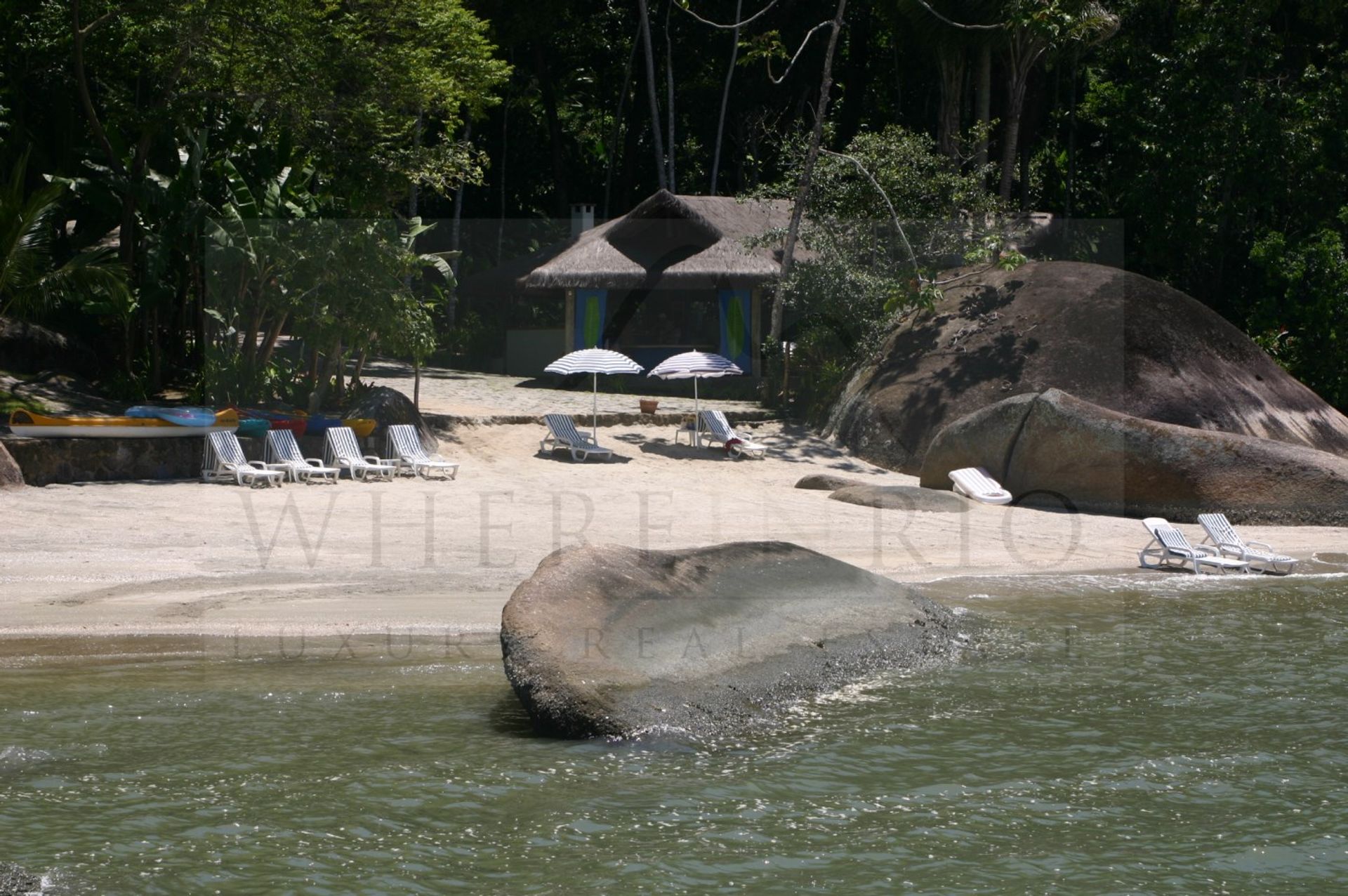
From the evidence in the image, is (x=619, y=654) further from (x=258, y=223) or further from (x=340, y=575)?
(x=258, y=223)

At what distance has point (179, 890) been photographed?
703cm

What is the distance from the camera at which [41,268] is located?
1988cm

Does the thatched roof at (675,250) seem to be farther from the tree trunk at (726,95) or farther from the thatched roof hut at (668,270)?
the tree trunk at (726,95)

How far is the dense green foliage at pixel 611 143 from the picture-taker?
20.9 m

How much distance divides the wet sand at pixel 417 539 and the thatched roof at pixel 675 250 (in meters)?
7.90

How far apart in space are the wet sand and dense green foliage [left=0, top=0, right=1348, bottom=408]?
4.48 metres

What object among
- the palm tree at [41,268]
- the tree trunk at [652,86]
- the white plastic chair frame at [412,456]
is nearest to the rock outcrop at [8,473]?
the palm tree at [41,268]

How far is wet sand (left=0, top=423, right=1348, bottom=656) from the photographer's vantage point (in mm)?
11422

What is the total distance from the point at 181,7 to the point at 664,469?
940cm

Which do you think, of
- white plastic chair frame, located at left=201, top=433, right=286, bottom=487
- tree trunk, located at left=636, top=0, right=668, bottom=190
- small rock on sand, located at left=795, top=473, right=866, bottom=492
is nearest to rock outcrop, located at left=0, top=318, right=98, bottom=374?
white plastic chair frame, located at left=201, top=433, right=286, bottom=487

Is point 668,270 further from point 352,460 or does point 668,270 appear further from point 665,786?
point 665,786

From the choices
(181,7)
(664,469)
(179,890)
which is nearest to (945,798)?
(179,890)

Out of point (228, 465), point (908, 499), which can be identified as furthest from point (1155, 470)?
point (228, 465)

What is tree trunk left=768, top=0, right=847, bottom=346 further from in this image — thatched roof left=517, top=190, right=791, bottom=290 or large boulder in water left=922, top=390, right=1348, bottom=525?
large boulder in water left=922, top=390, right=1348, bottom=525
